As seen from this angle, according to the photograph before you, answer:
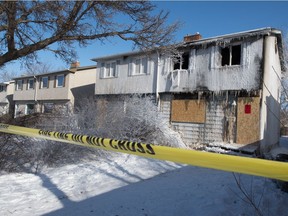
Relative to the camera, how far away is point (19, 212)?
4.89 m

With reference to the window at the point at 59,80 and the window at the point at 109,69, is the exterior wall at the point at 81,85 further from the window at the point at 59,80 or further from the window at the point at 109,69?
the window at the point at 109,69

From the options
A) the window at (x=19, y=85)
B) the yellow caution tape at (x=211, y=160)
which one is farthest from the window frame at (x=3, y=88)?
the yellow caution tape at (x=211, y=160)

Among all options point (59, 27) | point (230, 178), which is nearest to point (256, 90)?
point (230, 178)

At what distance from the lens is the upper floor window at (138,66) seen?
59.4 ft

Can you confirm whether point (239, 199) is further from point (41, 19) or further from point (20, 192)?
point (41, 19)

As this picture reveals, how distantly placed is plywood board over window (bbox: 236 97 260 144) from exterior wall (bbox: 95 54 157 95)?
583cm

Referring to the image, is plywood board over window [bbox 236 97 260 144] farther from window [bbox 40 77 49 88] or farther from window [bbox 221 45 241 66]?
window [bbox 40 77 49 88]

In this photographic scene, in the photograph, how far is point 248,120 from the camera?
13281 mm

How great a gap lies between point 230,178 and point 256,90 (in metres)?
8.03

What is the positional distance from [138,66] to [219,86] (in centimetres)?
626

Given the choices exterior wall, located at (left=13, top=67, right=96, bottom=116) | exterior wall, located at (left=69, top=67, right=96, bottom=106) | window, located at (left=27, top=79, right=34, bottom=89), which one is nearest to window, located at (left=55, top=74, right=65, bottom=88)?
exterior wall, located at (left=13, top=67, right=96, bottom=116)

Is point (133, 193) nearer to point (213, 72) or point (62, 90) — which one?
point (213, 72)

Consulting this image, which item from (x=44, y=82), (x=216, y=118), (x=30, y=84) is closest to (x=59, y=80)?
(x=44, y=82)

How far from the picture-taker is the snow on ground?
183 inches
